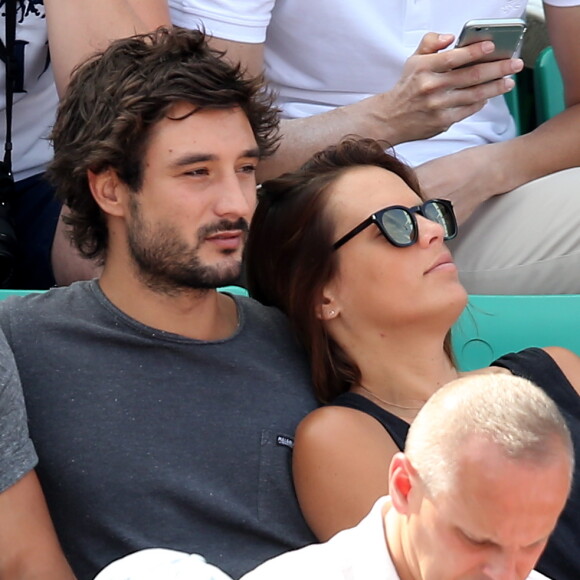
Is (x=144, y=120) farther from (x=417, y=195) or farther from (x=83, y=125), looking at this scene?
(x=417, y=195)

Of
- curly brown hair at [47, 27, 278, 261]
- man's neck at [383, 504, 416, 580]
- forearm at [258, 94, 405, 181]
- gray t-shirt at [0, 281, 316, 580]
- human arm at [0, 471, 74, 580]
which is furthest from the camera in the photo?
forearm at [258, 94, 405, 181]

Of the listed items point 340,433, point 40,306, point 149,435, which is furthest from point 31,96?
point 340,433

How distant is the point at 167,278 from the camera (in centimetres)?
172

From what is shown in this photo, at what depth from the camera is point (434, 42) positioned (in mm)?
2123

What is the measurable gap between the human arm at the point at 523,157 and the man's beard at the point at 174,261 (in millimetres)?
669

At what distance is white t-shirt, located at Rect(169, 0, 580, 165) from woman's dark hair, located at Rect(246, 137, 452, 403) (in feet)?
1.46

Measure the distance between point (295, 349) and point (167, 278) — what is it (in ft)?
0.84

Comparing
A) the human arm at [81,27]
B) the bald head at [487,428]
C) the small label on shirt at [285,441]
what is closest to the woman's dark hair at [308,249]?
the small label on shirt at [285,441]

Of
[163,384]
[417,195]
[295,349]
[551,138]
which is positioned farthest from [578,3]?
[163,384]

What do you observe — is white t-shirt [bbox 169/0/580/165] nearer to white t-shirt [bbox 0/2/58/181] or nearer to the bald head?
white t-shirt [bbox 0/2/58/181]

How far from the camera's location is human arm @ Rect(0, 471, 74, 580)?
4.88ft

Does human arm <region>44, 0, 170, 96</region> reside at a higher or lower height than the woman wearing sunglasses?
higher

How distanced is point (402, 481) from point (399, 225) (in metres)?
0.67

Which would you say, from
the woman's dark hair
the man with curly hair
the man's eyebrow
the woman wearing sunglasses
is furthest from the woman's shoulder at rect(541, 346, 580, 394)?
the man's eyebrow
